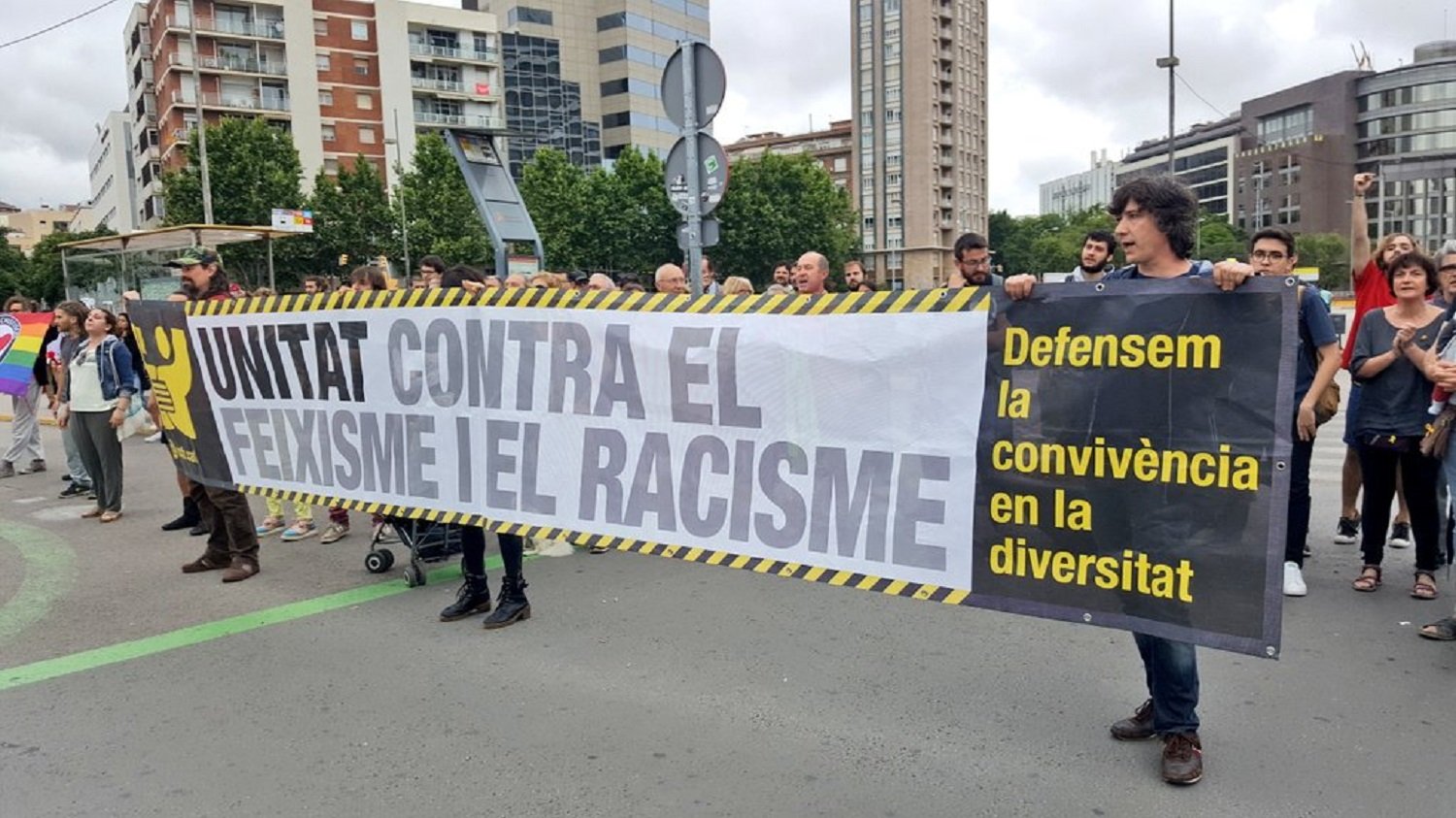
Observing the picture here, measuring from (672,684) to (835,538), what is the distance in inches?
41.4

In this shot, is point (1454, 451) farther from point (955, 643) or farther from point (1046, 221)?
point (1046, 221)

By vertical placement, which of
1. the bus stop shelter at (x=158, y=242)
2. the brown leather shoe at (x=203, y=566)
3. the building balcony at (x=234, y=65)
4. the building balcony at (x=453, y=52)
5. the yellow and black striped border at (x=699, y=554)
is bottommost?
the brown leather shoe at (x=203, y=566)

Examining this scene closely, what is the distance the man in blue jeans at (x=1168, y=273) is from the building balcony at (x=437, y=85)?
7868cm

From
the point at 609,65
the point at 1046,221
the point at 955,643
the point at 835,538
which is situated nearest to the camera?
the point at 835,538

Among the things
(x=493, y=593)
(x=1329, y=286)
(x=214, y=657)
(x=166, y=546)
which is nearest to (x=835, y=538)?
(x=493, y=593)

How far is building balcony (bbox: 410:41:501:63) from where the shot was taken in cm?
7469

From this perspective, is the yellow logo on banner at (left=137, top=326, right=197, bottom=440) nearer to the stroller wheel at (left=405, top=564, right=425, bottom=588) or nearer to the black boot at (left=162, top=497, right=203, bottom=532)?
the black boot at (left=162, top=497, right=203, bottom=532)

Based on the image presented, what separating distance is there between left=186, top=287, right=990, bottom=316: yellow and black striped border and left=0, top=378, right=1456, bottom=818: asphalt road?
5.12 feet

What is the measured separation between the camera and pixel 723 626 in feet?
15.8

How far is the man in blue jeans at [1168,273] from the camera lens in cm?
318

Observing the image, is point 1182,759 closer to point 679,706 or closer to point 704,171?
point 679,706

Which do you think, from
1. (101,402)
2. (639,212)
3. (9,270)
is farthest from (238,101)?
(101,402)

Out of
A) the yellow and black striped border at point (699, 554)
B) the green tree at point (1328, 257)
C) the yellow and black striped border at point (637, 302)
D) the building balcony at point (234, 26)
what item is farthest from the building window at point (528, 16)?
the yellow and black striped border at point (699, 554)

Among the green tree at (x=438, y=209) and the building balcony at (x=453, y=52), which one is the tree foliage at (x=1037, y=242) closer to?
the building balcony at (x=453, y=52)
